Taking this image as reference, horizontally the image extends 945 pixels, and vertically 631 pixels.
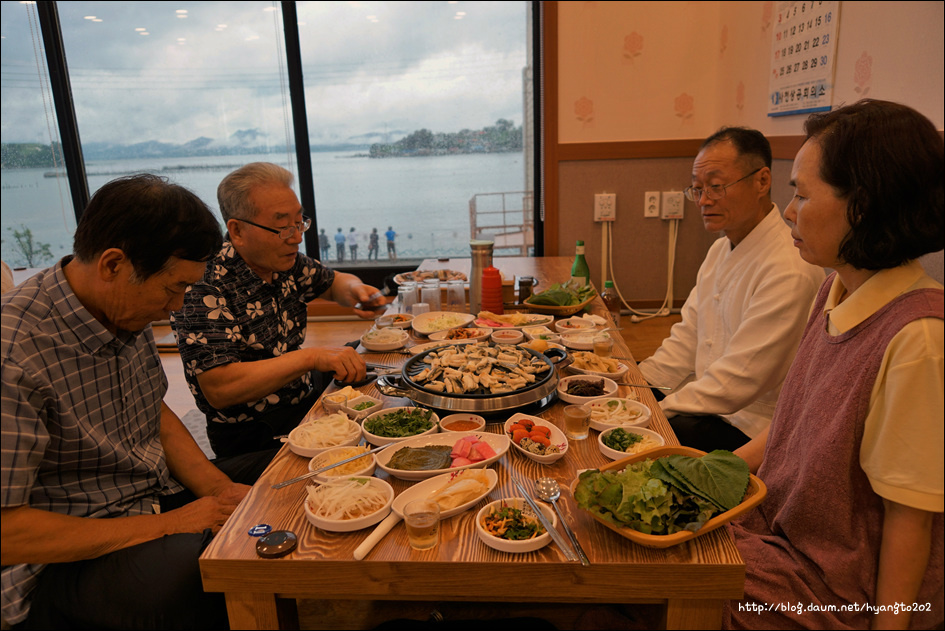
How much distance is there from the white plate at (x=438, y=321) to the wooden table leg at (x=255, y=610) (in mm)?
1242

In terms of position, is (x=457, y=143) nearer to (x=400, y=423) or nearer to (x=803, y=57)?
(x=803, y=57)

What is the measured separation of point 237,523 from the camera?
1120 mm

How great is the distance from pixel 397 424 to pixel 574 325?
1.02 metres

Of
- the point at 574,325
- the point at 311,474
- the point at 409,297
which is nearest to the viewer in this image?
the point at 311,474

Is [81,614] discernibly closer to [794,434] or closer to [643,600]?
[643,600]

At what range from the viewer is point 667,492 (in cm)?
106

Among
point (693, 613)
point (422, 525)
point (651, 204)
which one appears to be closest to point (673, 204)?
point (651, 204)

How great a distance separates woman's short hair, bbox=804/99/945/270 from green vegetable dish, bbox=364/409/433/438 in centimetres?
94

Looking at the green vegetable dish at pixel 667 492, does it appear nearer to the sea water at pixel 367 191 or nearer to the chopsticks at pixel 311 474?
the chopsticks at pixel 311 474

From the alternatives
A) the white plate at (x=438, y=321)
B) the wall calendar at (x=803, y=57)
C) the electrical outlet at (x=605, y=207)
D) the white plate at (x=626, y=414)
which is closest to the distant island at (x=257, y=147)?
the electrical outlet at (x=605, y=207)

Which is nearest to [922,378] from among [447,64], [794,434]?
[794,434]

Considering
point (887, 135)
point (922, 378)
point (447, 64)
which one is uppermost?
point (447, 64)

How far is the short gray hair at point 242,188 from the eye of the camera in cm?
197

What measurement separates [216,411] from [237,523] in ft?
3.30
